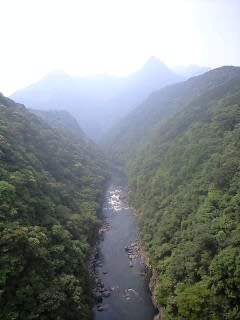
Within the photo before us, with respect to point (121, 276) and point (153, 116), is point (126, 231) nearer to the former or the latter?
point (121, 276)

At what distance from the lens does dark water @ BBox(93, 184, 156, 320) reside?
1879 inches

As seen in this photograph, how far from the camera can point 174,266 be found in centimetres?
5019

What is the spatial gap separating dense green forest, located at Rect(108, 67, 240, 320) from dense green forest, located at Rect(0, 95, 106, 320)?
43.7 feet

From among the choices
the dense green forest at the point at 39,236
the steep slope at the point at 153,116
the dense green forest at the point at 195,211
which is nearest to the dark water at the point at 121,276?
the dense green forest at the point at 195,211

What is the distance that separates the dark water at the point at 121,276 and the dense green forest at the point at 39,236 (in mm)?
3755

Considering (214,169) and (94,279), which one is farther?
(214,169)

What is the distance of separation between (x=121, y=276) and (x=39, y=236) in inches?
731

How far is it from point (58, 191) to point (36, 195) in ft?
43.9

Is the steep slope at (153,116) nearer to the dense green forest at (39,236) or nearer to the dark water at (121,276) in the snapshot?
the dark water at (121,276)

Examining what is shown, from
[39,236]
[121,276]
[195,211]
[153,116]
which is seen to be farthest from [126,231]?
[153,116]

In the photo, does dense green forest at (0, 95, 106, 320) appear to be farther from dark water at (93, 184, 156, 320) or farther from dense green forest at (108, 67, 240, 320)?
dense green forest at (108, 67, 240, 320)

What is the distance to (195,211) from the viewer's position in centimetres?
6156

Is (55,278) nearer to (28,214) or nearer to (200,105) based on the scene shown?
(28,214)

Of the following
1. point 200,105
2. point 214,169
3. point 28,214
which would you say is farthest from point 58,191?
point 200,105
